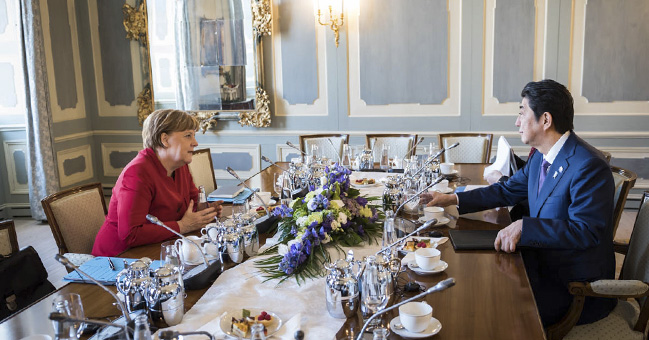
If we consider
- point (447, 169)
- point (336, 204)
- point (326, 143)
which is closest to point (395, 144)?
point (326, 143)

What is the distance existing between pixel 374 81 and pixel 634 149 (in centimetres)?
217

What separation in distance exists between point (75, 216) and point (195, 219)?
537 mm

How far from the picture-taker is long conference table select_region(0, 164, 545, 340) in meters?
1.37

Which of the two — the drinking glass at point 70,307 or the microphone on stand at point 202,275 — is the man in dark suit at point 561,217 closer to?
the microphone on stand at point 202,275

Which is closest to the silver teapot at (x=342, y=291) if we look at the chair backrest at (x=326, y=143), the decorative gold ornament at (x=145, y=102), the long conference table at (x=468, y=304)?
the long conference table at (x=468, y=304)

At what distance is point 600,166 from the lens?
6.38 feet

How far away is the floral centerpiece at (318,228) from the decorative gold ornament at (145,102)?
12.0 feet

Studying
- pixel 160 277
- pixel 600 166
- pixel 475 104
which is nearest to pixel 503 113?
pixel 475 104

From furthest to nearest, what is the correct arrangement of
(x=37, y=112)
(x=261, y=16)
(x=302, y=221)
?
1. (x=261, y=16)
2. (x=37, y=112)
3. (x=302, y=221)

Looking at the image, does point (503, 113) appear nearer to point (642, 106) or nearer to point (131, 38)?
point (642, 106)

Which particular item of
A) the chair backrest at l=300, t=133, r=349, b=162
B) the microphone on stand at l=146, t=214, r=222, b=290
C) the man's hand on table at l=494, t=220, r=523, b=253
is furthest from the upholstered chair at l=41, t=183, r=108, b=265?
the chair backrest at l=300, t=133, r=349, b=162

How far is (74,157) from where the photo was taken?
550 centimetres

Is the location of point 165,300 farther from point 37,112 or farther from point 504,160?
point 37,112

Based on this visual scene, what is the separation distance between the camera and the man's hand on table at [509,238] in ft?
6.32
